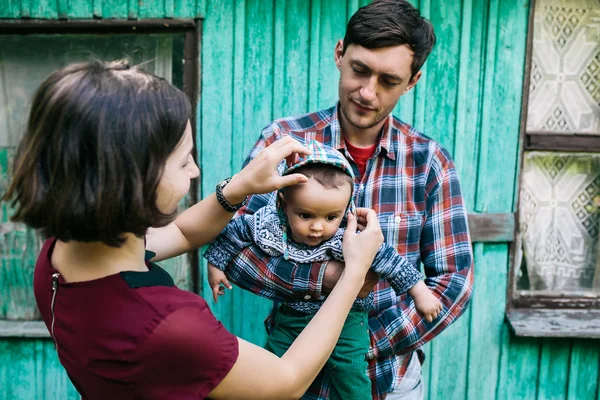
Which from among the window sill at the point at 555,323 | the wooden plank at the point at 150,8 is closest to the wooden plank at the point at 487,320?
the window sill at the point at 555,323

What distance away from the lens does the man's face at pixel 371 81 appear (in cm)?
214

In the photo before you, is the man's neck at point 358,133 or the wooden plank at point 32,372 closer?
the man's neck at point 358,133

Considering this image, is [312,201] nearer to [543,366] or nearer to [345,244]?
[345,244]

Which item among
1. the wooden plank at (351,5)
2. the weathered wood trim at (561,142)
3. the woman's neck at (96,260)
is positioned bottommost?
the woman's neck at (96,260)

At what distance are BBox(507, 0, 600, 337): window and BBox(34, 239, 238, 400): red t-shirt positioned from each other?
7.82 ft

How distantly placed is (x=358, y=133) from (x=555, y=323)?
1.86m

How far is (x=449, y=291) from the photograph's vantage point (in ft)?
6.68

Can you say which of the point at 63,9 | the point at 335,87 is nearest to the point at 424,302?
the point at 335,87

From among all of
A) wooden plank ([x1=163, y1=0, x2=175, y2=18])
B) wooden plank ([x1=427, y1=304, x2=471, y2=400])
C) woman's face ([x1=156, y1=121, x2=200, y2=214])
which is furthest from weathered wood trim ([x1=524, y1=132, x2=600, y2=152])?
woman's face ([x1=156, y1=121, x2=200, y2=214])

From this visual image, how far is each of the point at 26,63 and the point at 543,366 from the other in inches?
141

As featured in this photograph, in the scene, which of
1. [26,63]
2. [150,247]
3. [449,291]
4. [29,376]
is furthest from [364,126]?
[29,376]

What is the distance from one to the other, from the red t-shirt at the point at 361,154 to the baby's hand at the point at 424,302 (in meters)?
0.55

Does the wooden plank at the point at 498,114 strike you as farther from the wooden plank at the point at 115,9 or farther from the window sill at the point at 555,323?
the wooden plank at the point at 115,9

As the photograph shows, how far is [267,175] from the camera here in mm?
1688
